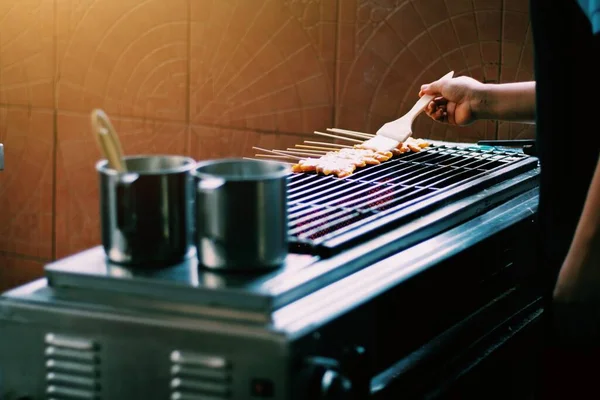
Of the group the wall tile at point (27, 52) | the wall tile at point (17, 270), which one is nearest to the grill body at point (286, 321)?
the wall tile at point (27, 52)

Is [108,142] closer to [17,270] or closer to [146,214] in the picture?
[146,214]

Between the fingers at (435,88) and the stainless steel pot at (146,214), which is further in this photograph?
the fingers at (435,88)

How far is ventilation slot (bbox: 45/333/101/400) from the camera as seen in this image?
1159 millimetres

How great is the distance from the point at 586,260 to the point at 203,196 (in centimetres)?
60

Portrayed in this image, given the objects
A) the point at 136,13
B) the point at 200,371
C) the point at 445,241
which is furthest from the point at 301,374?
the point at 136,13

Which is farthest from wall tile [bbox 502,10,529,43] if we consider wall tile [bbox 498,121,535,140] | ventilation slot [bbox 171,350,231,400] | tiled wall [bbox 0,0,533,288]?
ventilation slot [bbox 171,350,231,400]

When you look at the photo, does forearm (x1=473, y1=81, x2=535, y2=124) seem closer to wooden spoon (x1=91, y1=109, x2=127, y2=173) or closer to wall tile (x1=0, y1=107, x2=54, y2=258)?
wooden spoon (x1=91, y1=109, x2=127, y2=173)

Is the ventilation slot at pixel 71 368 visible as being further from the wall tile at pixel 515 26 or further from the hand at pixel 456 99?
the wall tile at pixel 515 26

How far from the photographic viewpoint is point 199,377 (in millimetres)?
1099

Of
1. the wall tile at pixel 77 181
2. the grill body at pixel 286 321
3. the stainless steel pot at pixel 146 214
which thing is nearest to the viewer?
the grill body at pixel 286 321

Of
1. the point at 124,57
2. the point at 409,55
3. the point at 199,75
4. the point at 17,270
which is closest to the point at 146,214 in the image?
the point at 409,55

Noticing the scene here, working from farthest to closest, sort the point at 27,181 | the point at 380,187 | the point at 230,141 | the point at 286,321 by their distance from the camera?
the point at 27,181 < the point at 230,141 < the point at 380,187 < the point at 286,321

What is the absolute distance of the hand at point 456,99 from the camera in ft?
7.29

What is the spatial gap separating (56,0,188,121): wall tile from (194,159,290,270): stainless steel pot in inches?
86.5
